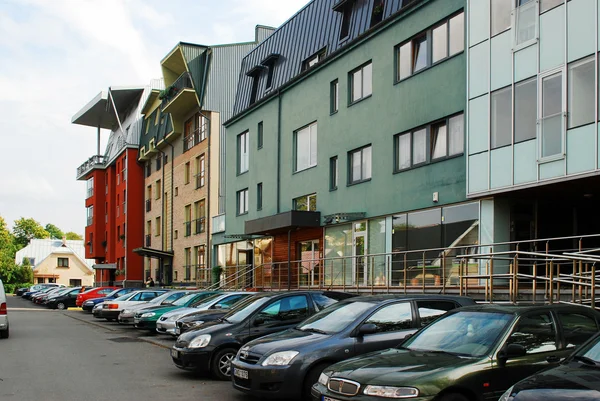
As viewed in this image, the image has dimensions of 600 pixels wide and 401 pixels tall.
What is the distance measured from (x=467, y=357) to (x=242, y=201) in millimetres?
26197

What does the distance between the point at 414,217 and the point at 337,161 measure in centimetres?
514

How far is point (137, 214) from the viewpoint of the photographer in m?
54.9

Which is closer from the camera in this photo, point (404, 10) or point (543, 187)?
point (543, 187)

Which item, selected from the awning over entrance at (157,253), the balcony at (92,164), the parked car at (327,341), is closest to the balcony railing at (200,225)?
the awning over entrance at (157,253)

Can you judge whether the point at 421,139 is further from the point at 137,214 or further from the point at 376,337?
the point at 137,214

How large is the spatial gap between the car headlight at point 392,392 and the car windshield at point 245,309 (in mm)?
5523

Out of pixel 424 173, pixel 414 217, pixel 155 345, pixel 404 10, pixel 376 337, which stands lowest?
pixel 155 345

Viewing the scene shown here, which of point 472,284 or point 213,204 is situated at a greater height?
point 213,204

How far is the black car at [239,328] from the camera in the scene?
38.5ft

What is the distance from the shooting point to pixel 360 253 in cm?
2262

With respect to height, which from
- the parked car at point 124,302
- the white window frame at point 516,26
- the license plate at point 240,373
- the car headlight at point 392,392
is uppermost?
the white window frame at point 516,26

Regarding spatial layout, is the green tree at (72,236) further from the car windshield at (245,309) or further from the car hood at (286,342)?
the car hood at (286,342)

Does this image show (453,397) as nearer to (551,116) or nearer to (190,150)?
(551,116)

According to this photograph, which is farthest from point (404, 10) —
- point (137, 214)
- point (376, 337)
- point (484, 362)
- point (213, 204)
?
point (137, 214)
